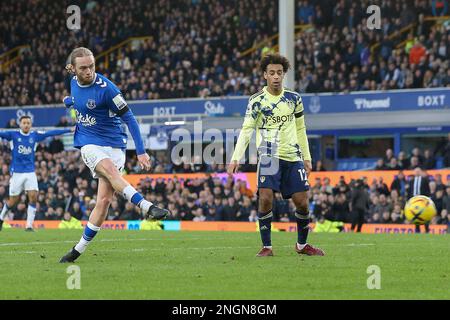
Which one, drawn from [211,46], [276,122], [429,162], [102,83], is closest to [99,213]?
[102,83]

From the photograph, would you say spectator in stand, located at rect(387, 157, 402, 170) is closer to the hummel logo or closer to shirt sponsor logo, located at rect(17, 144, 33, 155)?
shirt sponsor logo, located at rect(17, 144, 33, 155)

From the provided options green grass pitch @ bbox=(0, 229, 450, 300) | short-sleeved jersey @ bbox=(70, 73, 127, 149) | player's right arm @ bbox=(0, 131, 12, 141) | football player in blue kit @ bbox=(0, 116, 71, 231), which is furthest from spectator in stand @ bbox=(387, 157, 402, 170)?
short-sleeved jersey @ bbox=(70, 73, 127, 149)

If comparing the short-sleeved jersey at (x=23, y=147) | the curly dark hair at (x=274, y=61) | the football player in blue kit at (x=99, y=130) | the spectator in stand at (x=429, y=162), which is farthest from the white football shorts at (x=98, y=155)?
the spectator in stand at (x=429, y=162)

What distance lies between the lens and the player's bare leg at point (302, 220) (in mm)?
12336

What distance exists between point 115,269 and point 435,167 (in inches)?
726

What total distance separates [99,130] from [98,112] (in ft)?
0.67

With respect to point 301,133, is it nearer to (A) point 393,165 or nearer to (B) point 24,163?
(B) point 24,163

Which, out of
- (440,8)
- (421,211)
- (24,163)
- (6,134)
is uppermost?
(440,8)

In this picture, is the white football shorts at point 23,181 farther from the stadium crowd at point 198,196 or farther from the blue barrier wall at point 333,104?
the blue barrier wall at point 333,104

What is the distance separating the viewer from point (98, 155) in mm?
11250

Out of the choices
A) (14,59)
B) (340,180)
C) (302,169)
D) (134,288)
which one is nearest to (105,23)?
(14,59)

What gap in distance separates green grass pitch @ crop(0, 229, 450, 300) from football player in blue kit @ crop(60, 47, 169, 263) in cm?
74

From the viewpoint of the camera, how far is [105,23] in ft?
141
